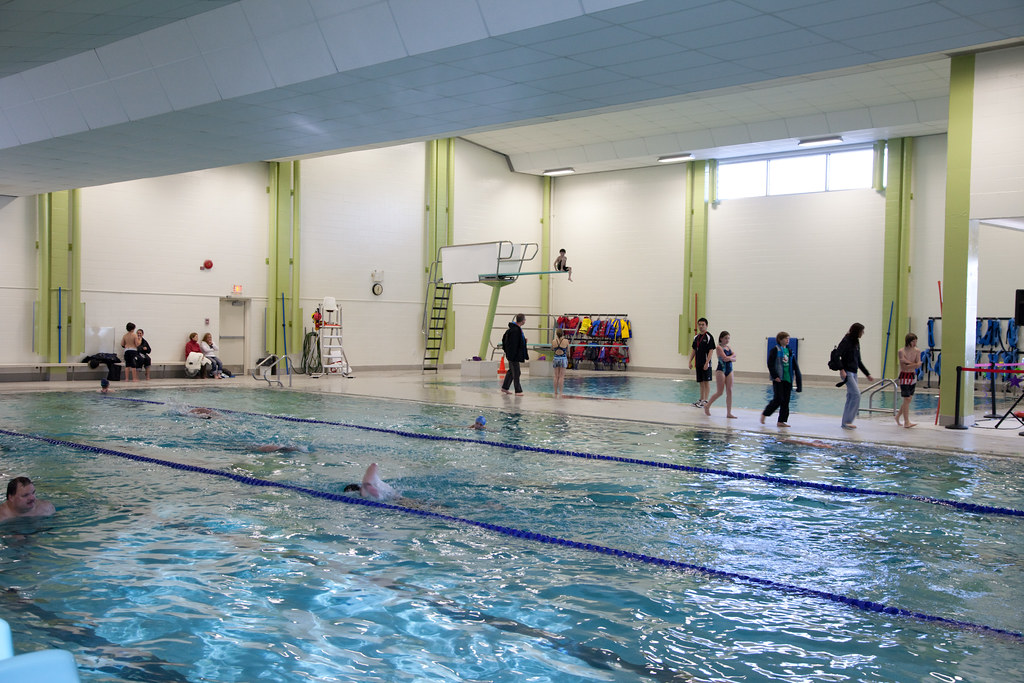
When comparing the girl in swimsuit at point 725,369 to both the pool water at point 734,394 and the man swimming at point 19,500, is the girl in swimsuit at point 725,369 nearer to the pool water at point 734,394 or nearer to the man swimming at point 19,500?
the pool water at point 734,394

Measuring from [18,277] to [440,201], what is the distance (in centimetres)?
1239

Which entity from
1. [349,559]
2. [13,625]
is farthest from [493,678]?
[13,625]

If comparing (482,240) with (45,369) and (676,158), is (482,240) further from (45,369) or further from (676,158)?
(45,369)

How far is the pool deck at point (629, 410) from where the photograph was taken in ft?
37.4

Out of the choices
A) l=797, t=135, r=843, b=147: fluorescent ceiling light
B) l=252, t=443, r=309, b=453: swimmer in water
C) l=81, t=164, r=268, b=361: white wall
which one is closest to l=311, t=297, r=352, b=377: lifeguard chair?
l=81, t=164, r=268, b=361: white wall

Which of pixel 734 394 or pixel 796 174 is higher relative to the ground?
pixel 796 174

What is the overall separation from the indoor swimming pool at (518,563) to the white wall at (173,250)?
9.64m

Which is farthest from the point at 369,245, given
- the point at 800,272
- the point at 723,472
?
the point at 723,472

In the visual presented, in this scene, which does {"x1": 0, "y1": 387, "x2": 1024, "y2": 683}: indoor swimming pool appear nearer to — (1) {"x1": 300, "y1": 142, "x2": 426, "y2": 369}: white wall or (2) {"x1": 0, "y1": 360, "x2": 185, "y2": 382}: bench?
(2) {"x1": 0, "y1": 360, "x2": 185, "y2": 382}: bench

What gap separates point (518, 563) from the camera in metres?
5.79

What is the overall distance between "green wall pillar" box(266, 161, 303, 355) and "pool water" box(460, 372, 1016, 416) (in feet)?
16.7

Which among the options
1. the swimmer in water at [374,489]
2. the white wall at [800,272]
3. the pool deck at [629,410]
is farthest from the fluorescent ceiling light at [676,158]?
the swimmer in water at [374,489]

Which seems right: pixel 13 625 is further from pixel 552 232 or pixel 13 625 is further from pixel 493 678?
pixel 552 232

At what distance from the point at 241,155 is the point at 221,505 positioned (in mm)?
8221
